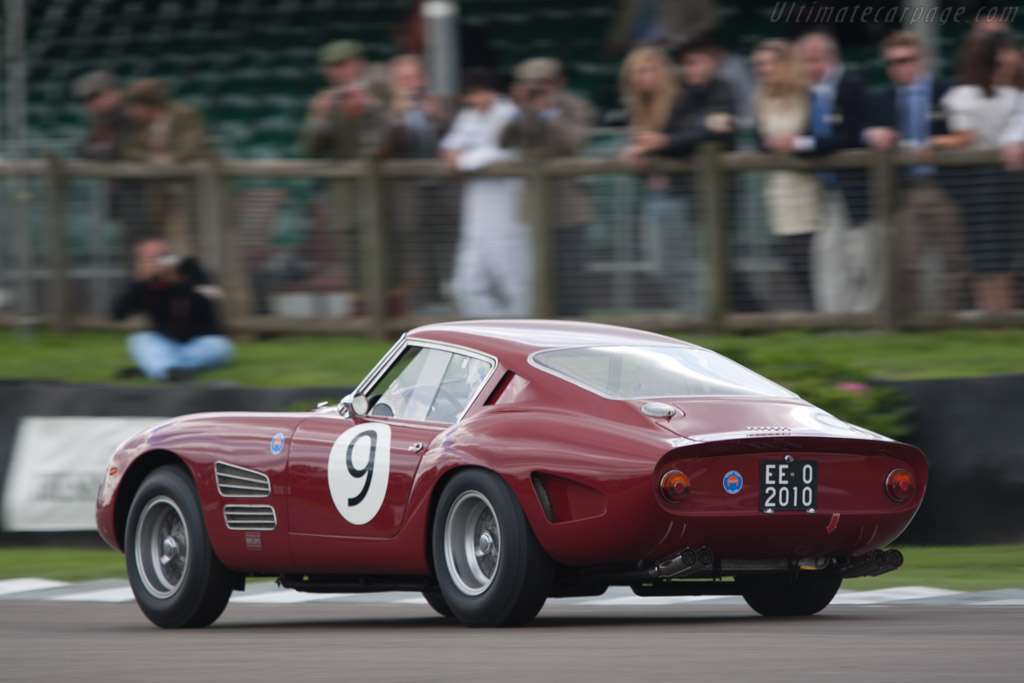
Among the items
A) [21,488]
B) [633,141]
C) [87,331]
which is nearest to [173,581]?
[21,488]

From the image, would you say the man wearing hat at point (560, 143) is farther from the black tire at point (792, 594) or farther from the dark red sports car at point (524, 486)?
the black tire at point (792, 594)

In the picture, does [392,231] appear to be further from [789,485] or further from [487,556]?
[789,485]

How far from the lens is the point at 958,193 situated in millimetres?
12281

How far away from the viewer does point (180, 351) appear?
13.5m

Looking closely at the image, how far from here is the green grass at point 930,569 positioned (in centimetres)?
895

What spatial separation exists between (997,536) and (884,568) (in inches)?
113

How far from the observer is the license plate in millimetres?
6781

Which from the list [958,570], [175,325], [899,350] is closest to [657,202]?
[899,350]

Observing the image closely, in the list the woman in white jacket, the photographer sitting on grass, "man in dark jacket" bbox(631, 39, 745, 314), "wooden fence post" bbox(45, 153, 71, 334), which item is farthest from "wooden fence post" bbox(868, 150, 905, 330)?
"wooden fence post" bbox(45, 153, 71, 334)

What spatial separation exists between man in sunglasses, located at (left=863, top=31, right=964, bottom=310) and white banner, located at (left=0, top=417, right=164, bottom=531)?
4.98m

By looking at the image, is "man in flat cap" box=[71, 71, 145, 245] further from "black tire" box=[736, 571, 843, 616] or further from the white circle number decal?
"black tire" box=[736, 571, 843, 616]

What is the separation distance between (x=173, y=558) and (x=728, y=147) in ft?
19.7

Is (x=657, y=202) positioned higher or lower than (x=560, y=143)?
lower

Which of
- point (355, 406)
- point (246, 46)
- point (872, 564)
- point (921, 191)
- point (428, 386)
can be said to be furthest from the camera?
point (246, 46)
